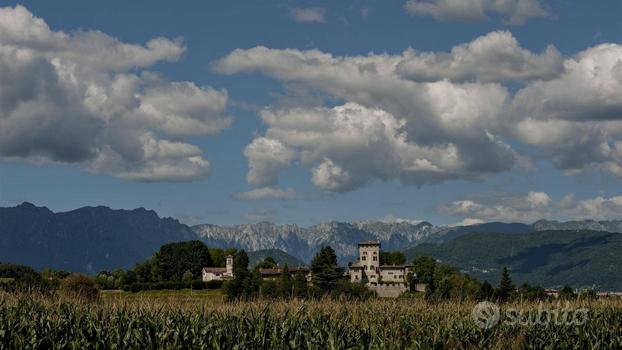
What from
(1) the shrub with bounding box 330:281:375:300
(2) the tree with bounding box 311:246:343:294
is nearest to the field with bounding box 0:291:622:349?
(1) the shrub with bounding box 330:281:375:300

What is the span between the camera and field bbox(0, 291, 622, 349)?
2142cm

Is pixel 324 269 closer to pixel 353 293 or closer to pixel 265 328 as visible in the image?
pixel 353 293

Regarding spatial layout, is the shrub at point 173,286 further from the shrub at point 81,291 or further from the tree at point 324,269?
the shrub at point 81,291

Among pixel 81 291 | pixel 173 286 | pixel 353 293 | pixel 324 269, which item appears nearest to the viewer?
pixel 81 291

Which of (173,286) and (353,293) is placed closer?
(353,293)

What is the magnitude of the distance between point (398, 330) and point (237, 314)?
6004 millimetres

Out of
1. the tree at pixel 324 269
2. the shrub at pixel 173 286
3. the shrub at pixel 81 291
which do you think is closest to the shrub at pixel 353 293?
the shrub at pixel 81 291

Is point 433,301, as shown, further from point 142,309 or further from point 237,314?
point 142,309

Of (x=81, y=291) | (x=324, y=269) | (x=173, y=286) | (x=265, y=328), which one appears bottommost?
(x=173, y=286)

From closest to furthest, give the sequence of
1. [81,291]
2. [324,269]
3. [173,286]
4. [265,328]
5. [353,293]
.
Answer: [265,328], [81,291], [353,293], [173,286], [324,269]

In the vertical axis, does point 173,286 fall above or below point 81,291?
below

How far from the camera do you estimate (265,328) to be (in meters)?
23.6

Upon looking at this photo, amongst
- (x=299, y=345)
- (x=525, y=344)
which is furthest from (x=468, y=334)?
(x=299, y=345)

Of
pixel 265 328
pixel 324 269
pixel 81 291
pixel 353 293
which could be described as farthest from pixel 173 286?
pixel 265 328
